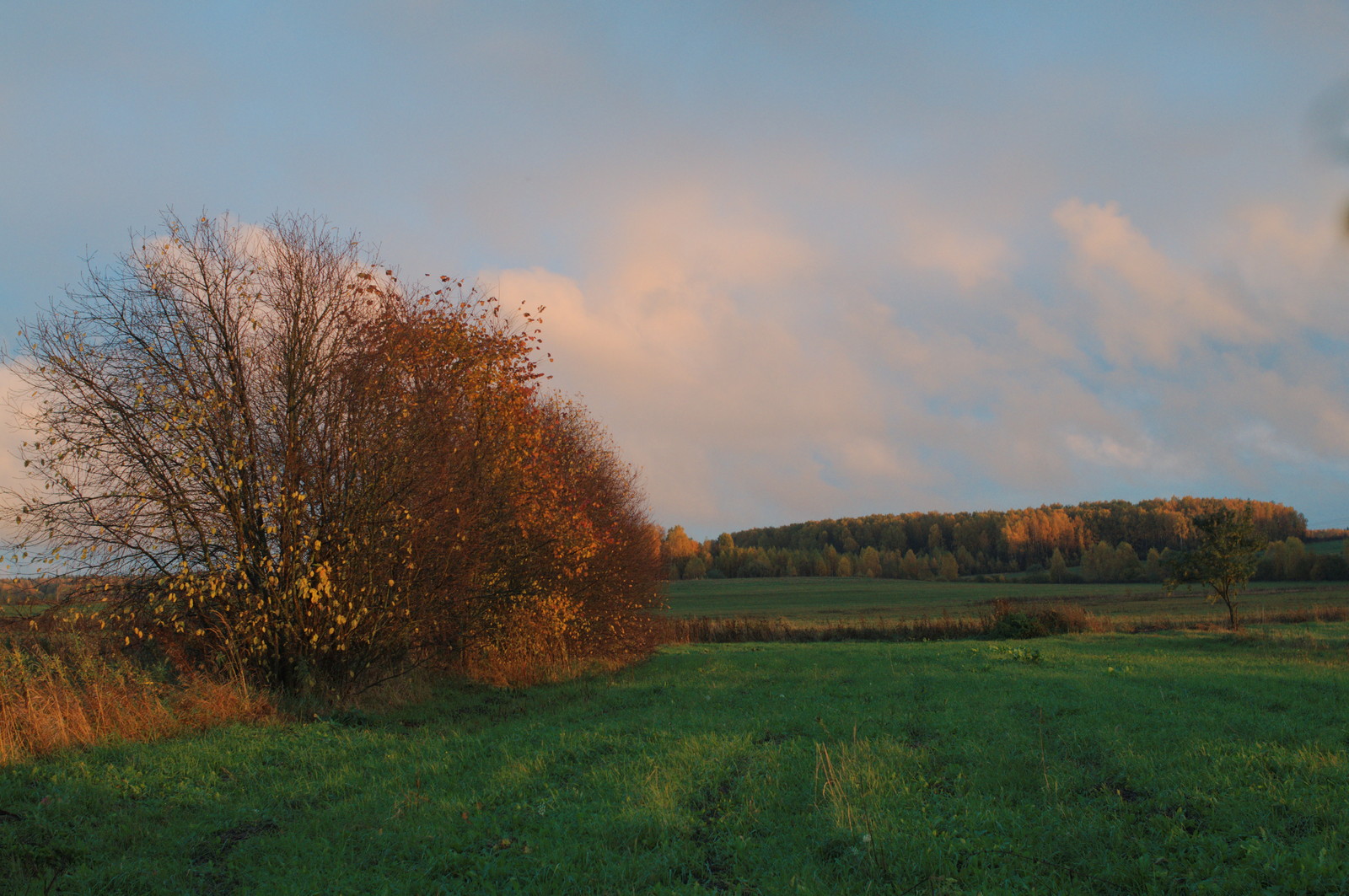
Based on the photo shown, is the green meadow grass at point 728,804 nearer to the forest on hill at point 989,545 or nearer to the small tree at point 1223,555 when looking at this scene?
the small tree at point 1223,555

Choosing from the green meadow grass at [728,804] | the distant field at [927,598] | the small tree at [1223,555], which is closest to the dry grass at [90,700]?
the green meadow grass at [728,804]

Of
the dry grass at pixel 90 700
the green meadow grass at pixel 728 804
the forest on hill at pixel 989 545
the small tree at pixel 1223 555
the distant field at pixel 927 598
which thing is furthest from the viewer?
the forest on hill at pixel 989 545

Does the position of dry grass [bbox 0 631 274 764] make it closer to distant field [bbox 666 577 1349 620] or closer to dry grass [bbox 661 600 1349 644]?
dry grass [bbox 661 600 1349 644]

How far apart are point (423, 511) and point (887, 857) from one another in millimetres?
10574

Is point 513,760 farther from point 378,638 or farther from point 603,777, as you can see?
point 378,638

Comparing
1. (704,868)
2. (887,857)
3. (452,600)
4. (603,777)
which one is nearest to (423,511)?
(452,600)

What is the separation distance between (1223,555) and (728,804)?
36.8m

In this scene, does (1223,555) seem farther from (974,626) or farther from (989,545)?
(989,545)

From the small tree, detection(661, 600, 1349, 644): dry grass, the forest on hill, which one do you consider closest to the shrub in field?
detection(661, 600, 1349, 644): dry grass

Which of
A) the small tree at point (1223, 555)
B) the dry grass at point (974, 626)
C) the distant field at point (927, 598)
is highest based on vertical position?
→ the small tree at point (1223, 555)

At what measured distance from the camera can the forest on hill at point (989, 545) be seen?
398 feet

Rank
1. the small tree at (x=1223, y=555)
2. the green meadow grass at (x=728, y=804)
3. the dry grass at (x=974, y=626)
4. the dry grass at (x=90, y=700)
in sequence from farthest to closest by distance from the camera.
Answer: the dry grass at (x=974, y=626), the small tree at (x=1223, y=555), the dry grass at (x=90, y=700), the green meadow grass at (x=728, y=804)

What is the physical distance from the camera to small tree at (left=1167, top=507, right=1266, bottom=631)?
32.9 meters

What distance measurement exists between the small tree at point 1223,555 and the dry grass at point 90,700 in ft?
129
